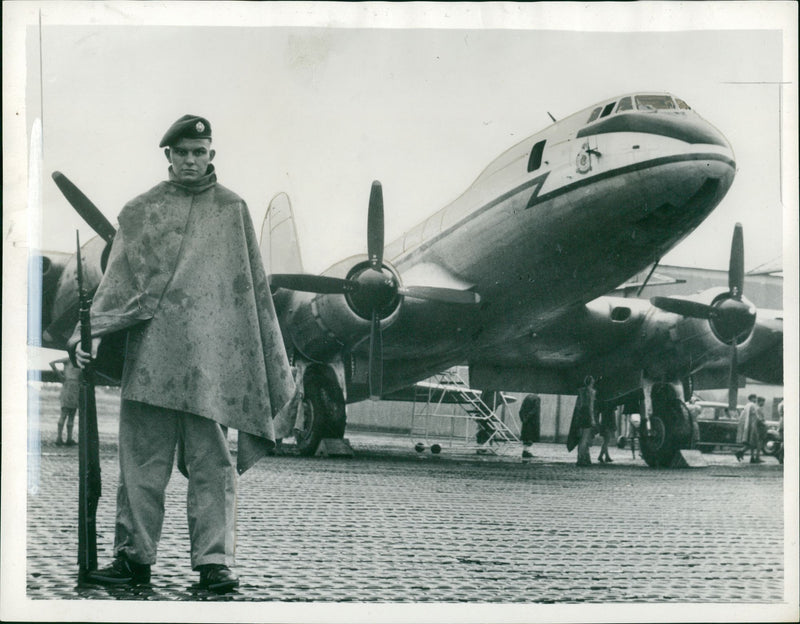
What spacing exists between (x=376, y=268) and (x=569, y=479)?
11.2 ft

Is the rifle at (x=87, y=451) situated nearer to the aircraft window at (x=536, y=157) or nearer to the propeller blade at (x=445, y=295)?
the aircraft window at (x=536, y=157)

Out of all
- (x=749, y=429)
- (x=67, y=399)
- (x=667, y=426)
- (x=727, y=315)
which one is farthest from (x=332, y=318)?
(x=749, y=429)

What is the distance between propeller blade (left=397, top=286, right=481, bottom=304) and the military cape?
6166 mm

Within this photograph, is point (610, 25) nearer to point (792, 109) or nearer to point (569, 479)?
point (792, 109)

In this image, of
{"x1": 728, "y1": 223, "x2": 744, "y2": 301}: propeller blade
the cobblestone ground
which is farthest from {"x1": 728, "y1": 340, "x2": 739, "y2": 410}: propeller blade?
{"x1": 728, "y1": 223, "x2": 744, "y2": 301}: propeller blade

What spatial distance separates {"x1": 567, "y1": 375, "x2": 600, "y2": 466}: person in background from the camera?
37.2 ft

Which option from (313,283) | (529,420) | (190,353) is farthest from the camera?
(529,420)

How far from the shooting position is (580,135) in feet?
28.2

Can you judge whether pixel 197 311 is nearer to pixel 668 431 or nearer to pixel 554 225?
pixel 554 225

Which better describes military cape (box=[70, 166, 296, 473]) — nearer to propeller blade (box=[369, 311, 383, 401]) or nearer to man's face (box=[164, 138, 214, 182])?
man's face (box=[164, 138, 214, 182])

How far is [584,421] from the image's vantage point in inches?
452

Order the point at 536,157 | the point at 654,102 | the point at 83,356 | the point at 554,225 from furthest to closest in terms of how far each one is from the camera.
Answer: the point at 554,225 < the point at 536,157 < the point at 654,102 < the point at 83,356

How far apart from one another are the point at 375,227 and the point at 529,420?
5267 mm

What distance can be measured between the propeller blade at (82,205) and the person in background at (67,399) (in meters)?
0.93
